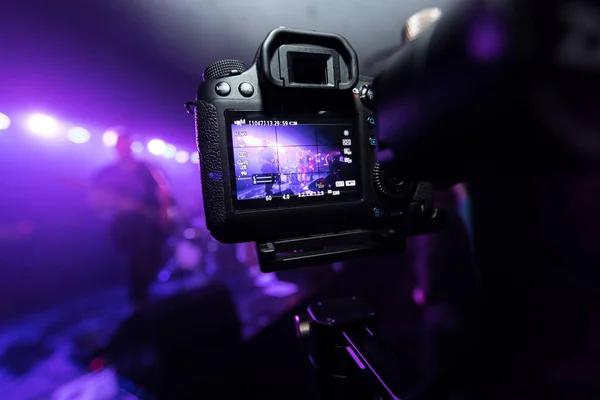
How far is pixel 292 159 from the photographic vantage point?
71 cm

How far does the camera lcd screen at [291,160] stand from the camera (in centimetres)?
67

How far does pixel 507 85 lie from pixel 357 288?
5.01 feet

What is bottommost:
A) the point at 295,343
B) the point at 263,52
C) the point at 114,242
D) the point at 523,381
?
the point at 295,343

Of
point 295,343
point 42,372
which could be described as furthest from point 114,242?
point 295,343

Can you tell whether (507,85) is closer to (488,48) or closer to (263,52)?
(488,48)

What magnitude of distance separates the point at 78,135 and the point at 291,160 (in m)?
1.42

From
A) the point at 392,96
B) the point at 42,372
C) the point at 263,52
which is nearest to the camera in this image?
the point at 392,96

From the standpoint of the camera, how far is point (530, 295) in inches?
6.3

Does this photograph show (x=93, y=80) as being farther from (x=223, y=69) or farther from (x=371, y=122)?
(x=371, y=122)

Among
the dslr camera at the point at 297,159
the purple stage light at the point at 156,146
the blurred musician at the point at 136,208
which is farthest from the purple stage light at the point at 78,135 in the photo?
the dslr camera at the point at 297,159

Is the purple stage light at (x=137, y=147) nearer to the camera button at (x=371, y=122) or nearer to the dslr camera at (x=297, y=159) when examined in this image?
the dslr camera at (x=297, y=159)

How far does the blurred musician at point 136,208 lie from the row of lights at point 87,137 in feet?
0.15

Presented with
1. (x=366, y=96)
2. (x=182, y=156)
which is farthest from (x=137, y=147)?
(x=366, y=96)

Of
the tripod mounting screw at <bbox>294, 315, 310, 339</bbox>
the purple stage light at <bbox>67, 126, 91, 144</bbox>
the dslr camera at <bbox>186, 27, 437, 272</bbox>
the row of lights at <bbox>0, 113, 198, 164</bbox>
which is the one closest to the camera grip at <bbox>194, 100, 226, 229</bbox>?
the dslr camera at <bbox>186, 27, 437, 272</bbox>
